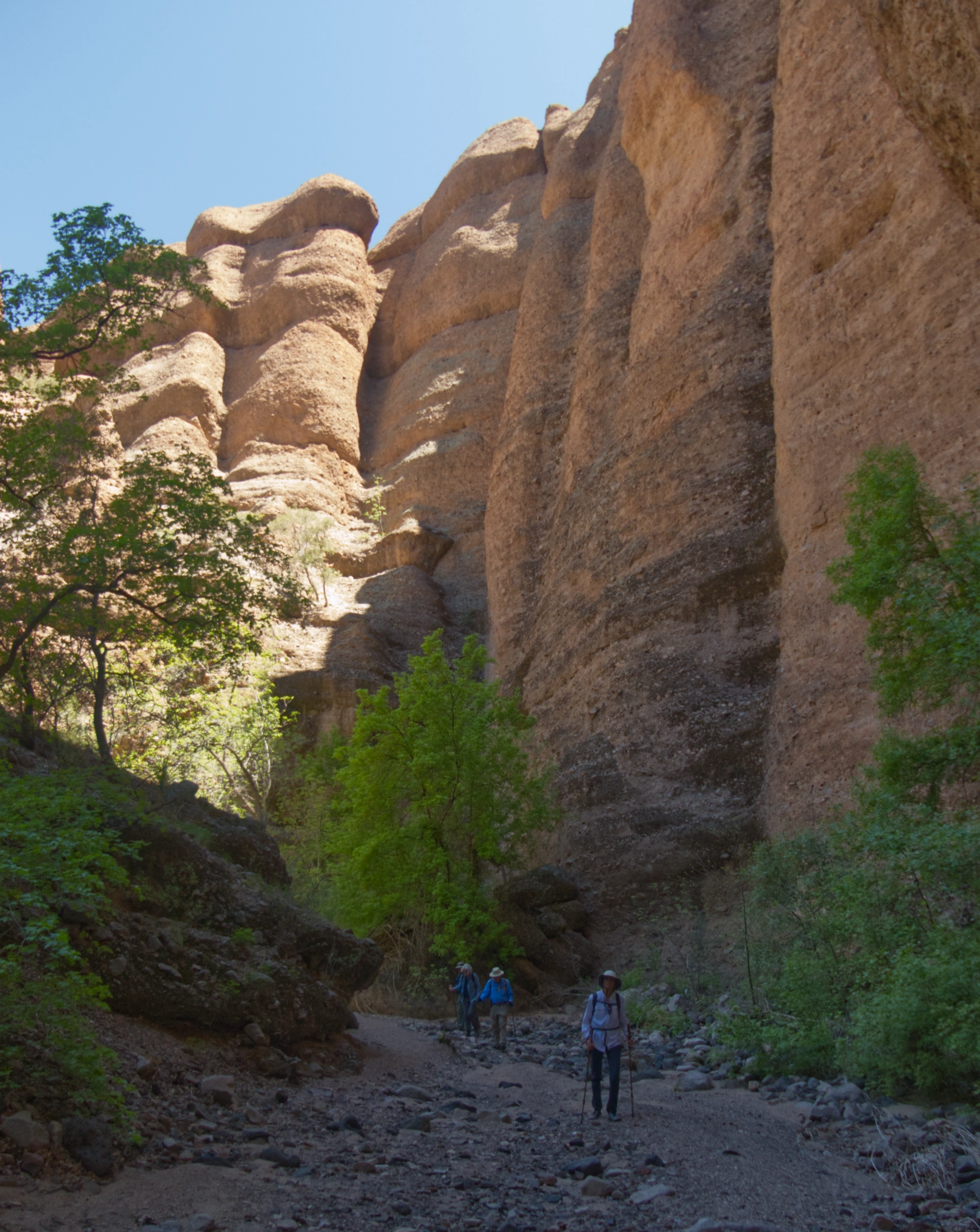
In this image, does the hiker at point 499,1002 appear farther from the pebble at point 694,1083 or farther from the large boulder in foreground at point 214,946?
the pebble at point 694,1083

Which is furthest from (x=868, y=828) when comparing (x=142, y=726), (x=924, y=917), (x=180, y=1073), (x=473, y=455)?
(x=473, y=455)

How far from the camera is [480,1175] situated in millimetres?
6363

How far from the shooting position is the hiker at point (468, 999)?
14.1 meters

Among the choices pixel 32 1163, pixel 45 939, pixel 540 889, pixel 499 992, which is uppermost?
pixel 540 889

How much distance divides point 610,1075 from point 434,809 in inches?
410

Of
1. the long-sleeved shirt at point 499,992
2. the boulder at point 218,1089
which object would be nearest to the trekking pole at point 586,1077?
the boulder at point 218,1089

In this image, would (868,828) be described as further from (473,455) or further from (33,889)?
(473,455)

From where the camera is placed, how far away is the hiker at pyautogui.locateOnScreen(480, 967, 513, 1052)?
41.8 feet

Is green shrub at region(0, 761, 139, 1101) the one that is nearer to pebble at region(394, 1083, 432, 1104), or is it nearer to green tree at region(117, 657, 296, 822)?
pebble at region(394, 1083, 432, 1104)

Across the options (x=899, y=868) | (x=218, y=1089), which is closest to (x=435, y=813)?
(x=899, y=868)

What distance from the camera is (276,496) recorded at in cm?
4381

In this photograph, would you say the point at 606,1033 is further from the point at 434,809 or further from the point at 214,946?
the point at 434,809

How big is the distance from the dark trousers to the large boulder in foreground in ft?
9.75

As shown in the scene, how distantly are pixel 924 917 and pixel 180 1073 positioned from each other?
7098 mm
